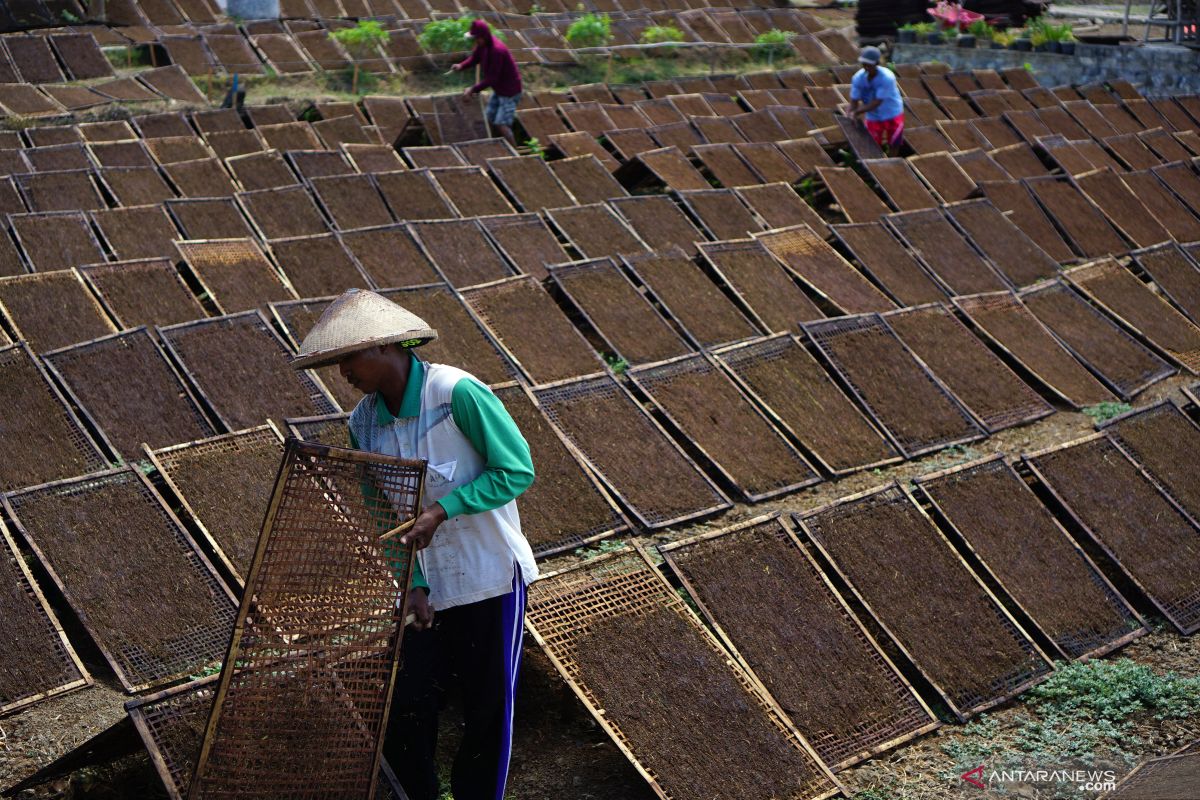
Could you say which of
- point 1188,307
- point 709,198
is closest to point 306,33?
point 709,198

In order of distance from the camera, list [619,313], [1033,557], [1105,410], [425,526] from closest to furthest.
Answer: [425,526]
[1033,557]
[1105,410]
[619,313]

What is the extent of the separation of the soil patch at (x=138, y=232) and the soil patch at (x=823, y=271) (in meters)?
3.73

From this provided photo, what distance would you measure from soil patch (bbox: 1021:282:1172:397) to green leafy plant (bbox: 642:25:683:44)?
1263 cm

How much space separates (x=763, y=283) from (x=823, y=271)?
62 centimetres

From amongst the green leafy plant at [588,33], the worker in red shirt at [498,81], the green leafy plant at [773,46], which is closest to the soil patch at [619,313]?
the worker in red shirt at [498,81]

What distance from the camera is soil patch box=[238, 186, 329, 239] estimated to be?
7652mm

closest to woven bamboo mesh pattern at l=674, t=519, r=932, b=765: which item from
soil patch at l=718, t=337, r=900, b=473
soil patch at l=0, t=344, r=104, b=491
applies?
soil patch at l=718, t=337, r=900, b=473

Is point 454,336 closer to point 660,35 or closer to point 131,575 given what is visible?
point 131,575

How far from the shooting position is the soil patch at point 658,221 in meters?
7.94

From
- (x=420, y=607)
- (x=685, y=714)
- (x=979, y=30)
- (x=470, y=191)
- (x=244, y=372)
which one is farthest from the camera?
(x=979, y=30)

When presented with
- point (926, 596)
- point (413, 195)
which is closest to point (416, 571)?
point (926, 596)

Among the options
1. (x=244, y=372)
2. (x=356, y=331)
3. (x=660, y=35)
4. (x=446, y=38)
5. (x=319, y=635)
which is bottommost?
(x=660, y=35)

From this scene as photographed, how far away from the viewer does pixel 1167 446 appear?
5656mm

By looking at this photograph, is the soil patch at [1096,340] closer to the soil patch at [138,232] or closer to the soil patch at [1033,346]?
the soil patch at [1033,346]
